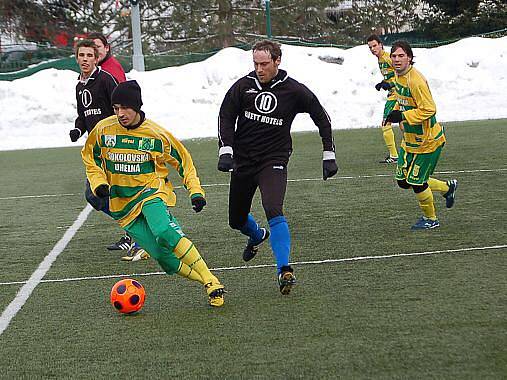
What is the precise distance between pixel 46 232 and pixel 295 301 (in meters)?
4.75

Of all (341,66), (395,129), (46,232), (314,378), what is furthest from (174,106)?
(314,378)

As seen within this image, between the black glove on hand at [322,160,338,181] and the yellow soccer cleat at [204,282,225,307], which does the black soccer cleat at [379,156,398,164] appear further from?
the yellow soccer cleat at [204,282,225,307]

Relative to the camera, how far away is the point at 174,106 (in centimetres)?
2742

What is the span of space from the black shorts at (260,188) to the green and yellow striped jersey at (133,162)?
0.64 meters

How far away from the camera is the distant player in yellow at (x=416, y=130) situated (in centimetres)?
990

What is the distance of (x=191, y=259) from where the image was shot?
7293mm

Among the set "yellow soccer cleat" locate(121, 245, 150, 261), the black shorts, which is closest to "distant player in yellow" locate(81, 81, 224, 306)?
the black shorts

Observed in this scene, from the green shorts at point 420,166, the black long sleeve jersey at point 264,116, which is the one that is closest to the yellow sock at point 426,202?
the green shorts at point 420,166

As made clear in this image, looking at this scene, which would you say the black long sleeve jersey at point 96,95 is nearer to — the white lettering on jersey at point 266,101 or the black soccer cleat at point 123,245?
the black soccer cleat at point 123,245

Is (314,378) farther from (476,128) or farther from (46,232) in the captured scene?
(476,128)

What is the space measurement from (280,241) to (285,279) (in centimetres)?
35

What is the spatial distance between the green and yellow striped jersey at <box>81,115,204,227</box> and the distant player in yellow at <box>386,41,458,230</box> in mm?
3103

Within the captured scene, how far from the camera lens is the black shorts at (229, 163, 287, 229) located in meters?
7.67

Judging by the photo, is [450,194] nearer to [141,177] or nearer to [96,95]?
[96,95]
